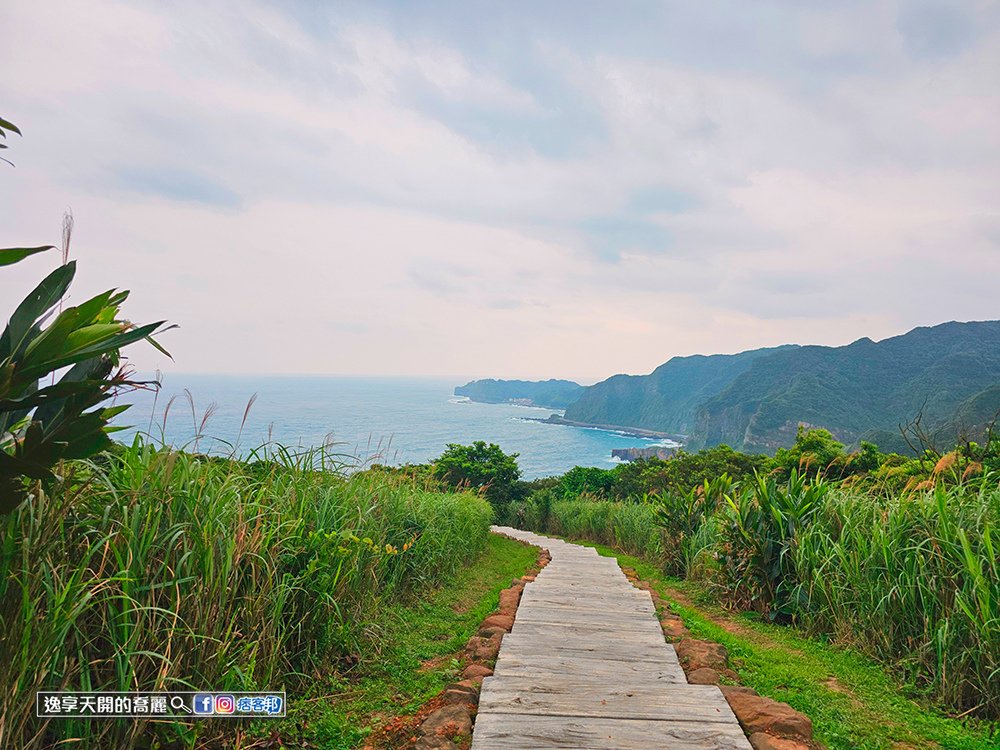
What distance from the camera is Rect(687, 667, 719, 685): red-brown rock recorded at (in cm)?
305

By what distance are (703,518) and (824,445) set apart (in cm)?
1270

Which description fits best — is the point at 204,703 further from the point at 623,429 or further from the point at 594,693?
the point at 623,429

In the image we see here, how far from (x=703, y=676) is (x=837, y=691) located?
2.90 feet

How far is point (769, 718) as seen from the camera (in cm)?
253

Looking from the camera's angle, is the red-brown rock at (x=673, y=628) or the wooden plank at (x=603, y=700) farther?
the red-brown rock at (x=673, y=628)

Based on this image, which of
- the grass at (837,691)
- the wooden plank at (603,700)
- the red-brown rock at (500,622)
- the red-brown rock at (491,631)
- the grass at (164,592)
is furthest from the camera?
the red-brown rock at (500,622)

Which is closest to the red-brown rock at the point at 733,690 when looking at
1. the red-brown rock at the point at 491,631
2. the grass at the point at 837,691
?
the grass at the point at 837,691

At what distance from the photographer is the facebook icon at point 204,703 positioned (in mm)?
2184

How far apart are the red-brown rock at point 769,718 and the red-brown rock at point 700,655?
62 centimetres

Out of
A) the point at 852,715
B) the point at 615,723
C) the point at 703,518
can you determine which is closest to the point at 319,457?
the point at 615,723

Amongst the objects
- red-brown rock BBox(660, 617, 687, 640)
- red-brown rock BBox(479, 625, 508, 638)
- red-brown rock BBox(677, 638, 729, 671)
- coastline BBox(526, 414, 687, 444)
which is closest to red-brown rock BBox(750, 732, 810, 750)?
red-brown rock BBox(677, 638, 729, 671)

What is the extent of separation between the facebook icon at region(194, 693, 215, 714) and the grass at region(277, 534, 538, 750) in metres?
0.36

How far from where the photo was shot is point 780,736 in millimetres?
2432

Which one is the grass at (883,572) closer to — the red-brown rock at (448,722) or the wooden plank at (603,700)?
the wooden plank at (603,700)
